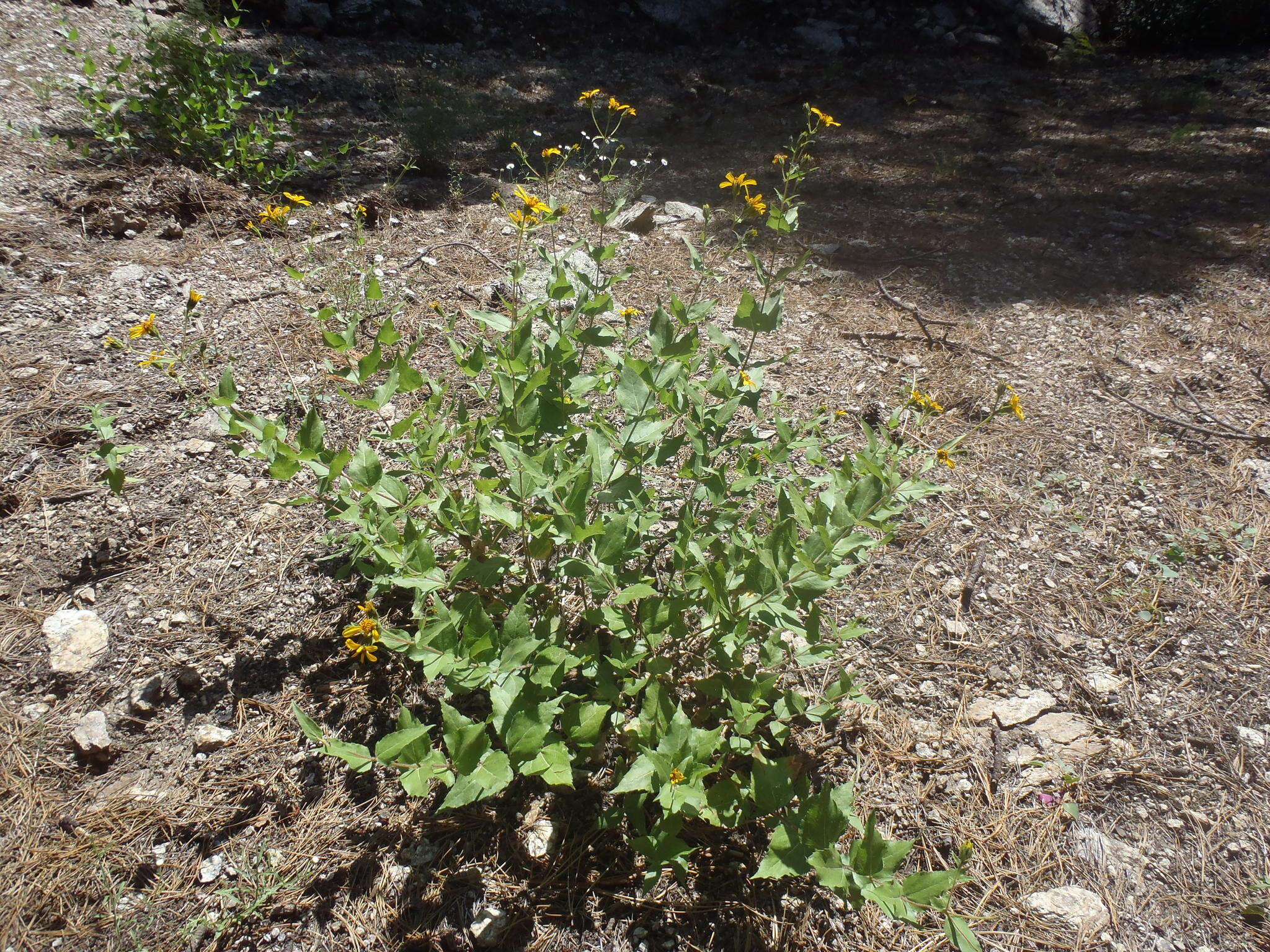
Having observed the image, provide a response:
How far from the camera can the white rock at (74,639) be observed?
171cm

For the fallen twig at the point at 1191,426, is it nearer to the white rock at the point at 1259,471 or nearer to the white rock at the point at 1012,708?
the white rock at the point at 1259,471

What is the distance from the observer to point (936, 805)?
1.71m

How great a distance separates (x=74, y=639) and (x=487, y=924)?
1302 mm

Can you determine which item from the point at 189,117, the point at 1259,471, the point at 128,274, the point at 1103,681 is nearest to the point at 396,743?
the point at 1103,681

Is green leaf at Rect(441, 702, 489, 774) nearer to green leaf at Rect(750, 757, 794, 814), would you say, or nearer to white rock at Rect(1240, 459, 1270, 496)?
green leaf at Rect(750, 757, 794, 814)

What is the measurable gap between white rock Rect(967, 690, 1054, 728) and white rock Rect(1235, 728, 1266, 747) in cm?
45

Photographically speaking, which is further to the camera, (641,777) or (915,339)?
(915,339)

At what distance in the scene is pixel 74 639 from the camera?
69.1 inches

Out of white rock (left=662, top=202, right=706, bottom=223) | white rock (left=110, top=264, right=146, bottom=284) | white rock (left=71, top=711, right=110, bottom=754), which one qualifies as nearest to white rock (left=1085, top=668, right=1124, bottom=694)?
white rock (left=71, top=711, right=110, bottom=754)

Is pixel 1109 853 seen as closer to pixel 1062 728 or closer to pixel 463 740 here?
pixel 1062 728

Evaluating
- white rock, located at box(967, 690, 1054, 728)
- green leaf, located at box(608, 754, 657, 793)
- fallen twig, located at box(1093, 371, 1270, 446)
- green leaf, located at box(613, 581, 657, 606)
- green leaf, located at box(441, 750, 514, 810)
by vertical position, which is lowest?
white rock, located at box(967, 690, 1054, 728)

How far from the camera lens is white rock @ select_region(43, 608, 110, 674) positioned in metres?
1.71

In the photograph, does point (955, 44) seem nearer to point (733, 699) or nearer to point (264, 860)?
point (733, 699)

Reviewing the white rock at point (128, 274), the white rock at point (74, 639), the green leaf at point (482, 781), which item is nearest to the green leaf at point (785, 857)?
the green leaf at point (482, 781)
